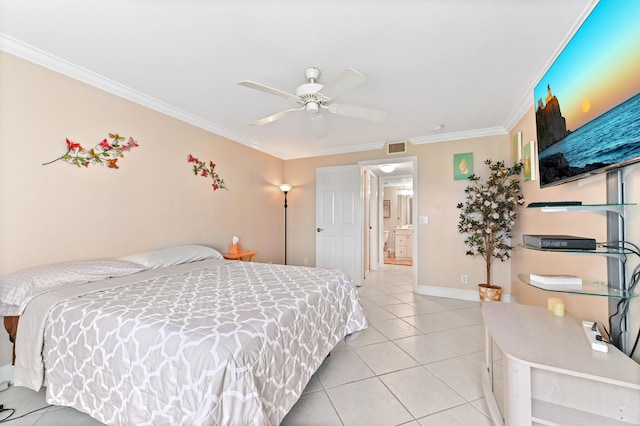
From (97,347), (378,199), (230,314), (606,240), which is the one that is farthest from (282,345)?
(378,199)

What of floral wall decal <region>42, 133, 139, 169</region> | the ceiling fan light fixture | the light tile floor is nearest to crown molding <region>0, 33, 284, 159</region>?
floral wall decal <region>42, 133, 139, 169</region>

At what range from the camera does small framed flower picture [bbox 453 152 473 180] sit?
371 cm

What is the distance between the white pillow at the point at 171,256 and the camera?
2326 millimetres

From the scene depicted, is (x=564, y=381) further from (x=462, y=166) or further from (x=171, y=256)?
(x=462, y=166)

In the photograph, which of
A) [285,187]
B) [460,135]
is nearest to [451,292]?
[460,135]

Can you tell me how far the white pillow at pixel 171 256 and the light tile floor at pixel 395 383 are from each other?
1.01m

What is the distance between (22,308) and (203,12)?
2.10 meters

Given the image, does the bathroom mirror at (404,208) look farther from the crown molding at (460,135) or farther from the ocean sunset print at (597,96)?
the ocean sunset print at (597,96)

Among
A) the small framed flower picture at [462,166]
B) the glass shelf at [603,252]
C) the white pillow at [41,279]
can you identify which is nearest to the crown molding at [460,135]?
the small framed flower picture at [462,166]

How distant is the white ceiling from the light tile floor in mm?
2368

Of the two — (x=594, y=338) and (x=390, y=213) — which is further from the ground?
(x=390, y=213)

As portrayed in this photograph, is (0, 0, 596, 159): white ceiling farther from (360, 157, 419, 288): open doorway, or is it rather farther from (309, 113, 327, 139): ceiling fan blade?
(360, 157, 419, 288): open doorway

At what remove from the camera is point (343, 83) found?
1718 millimetres

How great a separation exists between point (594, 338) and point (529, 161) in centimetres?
207
